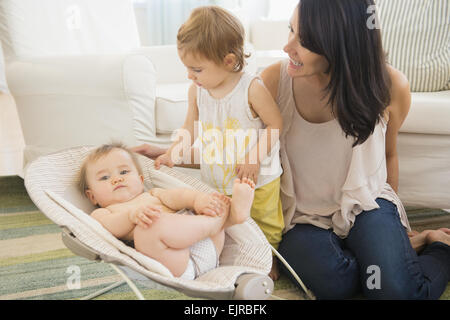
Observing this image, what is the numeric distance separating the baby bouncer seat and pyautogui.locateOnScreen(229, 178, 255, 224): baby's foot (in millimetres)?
87

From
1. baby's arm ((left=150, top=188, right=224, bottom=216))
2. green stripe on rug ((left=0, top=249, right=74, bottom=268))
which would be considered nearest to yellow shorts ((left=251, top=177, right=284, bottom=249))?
baby's arm ((left=150, top=188, right=224, bottom=216))

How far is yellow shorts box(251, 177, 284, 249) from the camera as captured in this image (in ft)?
3.76

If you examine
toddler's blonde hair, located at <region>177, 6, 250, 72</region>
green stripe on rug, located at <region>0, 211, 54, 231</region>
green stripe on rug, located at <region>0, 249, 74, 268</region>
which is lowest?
green stripe on rug, located at <region>0, 211, 54, 231</region>

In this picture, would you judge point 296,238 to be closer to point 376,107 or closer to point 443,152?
point 376,107

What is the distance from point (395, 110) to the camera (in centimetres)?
124

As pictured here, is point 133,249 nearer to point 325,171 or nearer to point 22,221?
point 325,171

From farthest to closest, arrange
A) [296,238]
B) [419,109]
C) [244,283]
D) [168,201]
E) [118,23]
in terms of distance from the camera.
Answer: [118,23], [419,109], [296,238], [168,201], [244,283]

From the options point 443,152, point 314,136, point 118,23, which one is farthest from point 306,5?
point 118,23

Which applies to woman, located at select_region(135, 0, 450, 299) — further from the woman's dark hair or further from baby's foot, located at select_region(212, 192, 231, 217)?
baby's foot, located at select_region(212, 192, 231, 217)

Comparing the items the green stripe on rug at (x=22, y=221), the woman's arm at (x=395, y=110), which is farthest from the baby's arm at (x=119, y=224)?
the green stripe on rug at (x=22, y=221)

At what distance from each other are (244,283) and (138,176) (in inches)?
16.3

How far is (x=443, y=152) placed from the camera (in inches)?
59.7

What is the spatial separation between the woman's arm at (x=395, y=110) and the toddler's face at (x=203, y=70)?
1.48 ft

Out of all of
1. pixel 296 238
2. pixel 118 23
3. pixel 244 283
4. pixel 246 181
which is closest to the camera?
pixel 244 283
